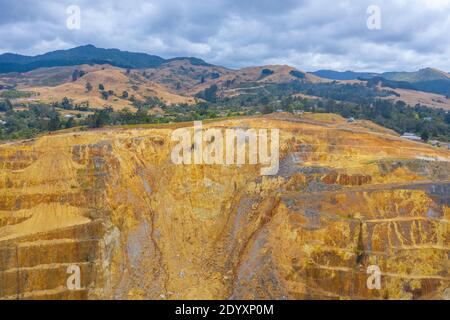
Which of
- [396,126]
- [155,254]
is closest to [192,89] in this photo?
[396,126]

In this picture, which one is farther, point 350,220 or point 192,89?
point 192,89

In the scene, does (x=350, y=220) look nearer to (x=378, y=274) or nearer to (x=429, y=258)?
(x=378, y=274)
